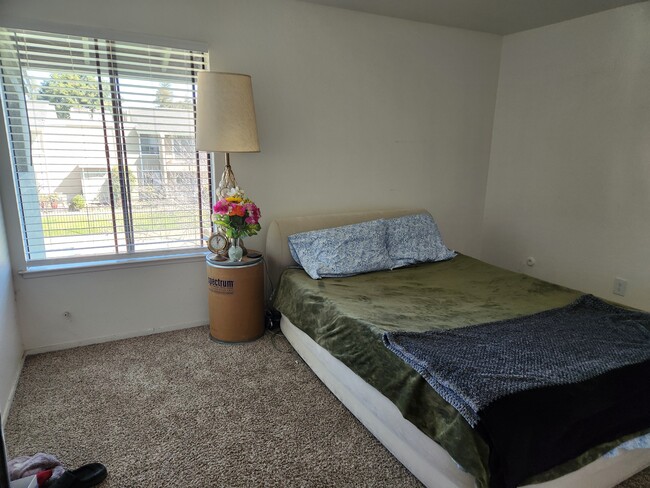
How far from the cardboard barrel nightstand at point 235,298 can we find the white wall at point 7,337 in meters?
1.12

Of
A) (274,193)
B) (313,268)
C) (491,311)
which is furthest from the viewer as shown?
(274,193)

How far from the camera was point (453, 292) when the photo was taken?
258 cm

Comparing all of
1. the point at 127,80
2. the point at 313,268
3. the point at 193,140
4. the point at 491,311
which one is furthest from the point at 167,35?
the point at 491,311

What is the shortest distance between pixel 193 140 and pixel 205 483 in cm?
214

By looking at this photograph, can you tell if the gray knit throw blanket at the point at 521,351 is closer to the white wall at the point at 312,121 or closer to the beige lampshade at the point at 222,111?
the beige lampshade at the point at 222,111

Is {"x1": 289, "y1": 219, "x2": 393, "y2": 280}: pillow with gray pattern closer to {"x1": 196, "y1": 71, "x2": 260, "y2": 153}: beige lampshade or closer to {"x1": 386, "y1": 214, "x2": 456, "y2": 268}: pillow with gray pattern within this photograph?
{"x1": 386, "y1": 214, "x2": 456, "y2": 268}: pillow with gray pattern

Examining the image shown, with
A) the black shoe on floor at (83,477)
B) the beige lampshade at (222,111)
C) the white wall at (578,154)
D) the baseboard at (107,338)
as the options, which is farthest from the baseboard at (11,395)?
the white wall at (578,154)

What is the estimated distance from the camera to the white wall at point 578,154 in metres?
2.86

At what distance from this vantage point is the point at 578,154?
3.22m

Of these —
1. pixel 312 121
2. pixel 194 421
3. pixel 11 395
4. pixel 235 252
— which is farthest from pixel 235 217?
pixel 11 395

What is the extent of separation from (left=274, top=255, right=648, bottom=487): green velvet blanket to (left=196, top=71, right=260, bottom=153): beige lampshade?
0.99 meters

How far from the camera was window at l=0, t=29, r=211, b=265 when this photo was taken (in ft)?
7.90

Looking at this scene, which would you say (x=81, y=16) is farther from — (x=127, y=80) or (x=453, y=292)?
(x=453, y=292)

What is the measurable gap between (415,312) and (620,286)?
1880 mm
